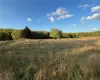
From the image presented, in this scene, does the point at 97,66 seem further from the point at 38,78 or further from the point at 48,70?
the point at 38,78

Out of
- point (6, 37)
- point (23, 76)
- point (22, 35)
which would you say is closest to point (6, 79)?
point (23, 76)

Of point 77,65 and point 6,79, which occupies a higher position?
point 77,65

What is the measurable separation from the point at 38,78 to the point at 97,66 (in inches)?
79.8

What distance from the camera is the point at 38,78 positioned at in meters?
4.61

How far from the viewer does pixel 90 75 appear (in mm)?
4414

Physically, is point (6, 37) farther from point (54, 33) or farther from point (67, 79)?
point (67, 79)

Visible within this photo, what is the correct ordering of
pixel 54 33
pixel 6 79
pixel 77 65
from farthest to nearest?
pixel 54 33 < pixel 77 65 < pixel 6 79

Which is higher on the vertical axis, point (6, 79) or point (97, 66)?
point (97, 66)

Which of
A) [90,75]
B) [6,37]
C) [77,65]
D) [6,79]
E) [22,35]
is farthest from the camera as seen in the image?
[6,37]

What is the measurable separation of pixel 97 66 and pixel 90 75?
2.15 ft

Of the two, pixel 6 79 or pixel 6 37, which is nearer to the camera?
pixel 6 79

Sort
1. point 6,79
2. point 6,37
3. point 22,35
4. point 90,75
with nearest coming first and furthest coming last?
point 90,75 < point 6,79 < point 22,35 < point 6,37

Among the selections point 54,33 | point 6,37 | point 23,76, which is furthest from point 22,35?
point 23,76

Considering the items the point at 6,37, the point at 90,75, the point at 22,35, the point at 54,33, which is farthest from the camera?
the point at 54,33
